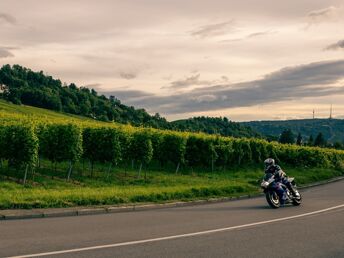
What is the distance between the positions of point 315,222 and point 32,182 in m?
13.1

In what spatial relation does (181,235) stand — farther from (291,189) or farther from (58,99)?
(58,99)

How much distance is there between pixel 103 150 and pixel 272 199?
12.6 meters

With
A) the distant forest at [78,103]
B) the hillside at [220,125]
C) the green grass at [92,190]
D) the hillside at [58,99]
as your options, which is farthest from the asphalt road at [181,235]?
the hillside at [220,125]

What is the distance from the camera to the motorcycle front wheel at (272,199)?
17.2 m

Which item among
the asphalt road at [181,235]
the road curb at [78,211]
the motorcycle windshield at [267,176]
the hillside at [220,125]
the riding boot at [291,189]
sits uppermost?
the hillside at [220,125]

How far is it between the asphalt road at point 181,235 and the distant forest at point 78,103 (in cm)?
9313

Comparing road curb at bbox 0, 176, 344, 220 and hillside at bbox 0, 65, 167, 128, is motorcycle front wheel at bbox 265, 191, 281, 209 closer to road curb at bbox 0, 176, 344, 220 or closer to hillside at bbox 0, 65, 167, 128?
road curb at bbox 0, 176, 344, 220

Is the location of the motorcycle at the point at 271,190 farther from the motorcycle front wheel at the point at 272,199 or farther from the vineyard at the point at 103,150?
the vineyard at the point at 103,150

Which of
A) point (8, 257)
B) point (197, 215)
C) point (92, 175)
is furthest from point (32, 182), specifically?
point (8, 257)

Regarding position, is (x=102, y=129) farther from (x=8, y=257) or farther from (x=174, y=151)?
(x=8, y=257)

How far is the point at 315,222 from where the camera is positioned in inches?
523

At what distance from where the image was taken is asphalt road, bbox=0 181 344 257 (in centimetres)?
873

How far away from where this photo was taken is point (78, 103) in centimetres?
14388

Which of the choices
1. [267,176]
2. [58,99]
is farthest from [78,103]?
[267,176]
